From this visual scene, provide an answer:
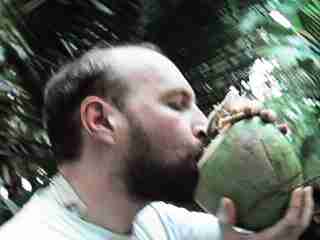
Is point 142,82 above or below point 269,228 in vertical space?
above

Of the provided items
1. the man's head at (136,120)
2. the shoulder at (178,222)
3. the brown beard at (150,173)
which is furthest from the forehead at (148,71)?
the shoulder at (178,222)

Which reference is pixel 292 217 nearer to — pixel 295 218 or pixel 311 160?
pixel 295 218

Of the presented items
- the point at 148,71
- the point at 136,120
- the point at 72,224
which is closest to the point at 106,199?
the point at 72,224

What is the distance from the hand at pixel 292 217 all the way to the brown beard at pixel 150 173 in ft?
0.66

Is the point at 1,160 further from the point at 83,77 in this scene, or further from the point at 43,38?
the point at 83,77

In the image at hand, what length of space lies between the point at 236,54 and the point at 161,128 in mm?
1219

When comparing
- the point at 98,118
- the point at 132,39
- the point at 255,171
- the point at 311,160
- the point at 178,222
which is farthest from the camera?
the point at 132,39

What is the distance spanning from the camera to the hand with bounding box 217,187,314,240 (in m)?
1.81

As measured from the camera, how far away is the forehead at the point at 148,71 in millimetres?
2131

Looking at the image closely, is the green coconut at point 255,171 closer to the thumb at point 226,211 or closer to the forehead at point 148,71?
the thumb at point 226,211

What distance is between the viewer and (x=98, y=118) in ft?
7.00

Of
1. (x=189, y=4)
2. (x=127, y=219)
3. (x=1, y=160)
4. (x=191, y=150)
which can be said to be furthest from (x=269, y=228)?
(x=189, y=4)

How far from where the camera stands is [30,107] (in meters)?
3.04

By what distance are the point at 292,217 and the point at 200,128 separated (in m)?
0.36
